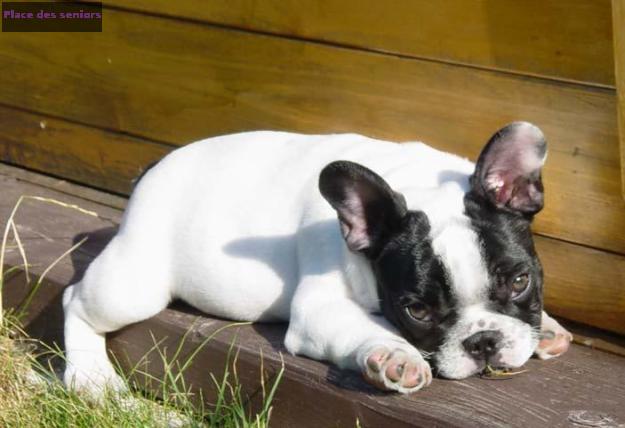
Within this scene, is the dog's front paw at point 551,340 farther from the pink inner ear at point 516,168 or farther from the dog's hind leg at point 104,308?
the dog's hind leg at point 104,308

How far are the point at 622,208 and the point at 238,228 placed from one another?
1162 millimetres

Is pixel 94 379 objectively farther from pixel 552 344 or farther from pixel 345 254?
pixel 552 344

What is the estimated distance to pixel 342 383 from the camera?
3479 mm

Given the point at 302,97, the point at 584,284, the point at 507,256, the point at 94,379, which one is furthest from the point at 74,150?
the point at 507,256

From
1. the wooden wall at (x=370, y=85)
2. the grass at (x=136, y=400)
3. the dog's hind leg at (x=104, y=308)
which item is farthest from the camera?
the dog's hind leg at (x=104, y=308)

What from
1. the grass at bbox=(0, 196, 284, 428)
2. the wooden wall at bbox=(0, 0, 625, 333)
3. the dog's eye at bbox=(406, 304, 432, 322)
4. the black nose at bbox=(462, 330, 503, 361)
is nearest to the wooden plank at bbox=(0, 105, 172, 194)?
the wooden wall at bbox=(0, 0, 625, 333)

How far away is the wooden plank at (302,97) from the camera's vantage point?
3.79 metres

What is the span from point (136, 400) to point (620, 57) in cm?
170

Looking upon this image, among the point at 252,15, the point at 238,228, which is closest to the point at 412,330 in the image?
the point at 238,228

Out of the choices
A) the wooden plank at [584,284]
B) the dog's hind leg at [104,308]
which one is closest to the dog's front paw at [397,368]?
the wooden plank at [584,284]

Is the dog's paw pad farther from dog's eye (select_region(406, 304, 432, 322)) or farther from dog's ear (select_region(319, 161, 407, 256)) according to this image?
dog's ear (select_region(319, 161, 407, 256))

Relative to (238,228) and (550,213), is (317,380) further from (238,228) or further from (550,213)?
(550,213)

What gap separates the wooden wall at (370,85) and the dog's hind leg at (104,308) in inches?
34.0

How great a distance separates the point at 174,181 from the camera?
13.3ft
